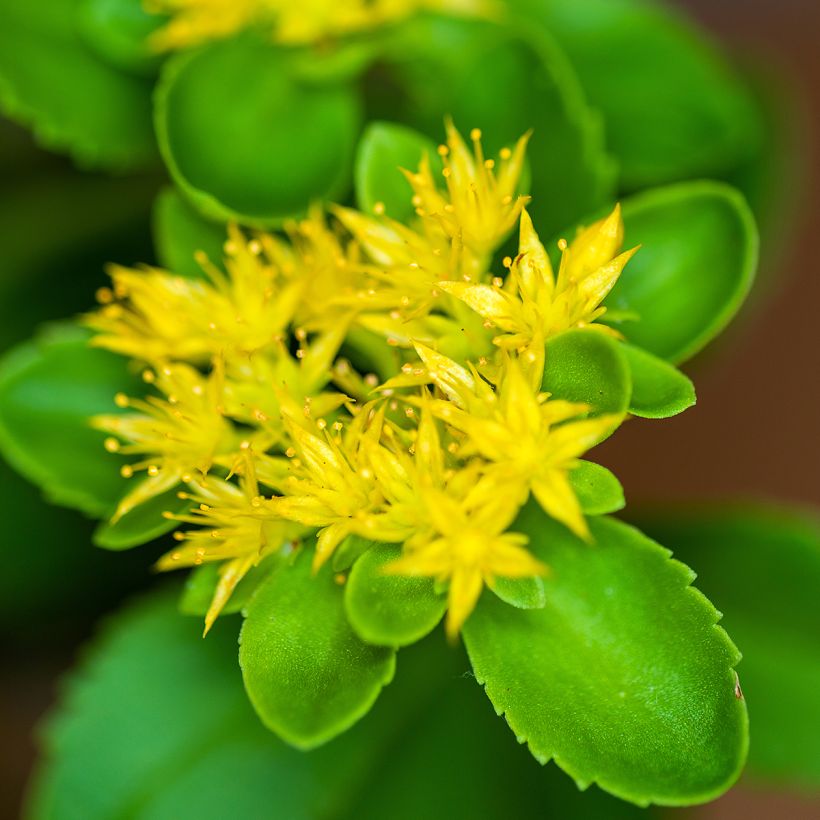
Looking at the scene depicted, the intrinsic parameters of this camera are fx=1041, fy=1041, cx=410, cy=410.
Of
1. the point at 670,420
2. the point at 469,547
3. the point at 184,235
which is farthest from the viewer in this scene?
the point at 670,420

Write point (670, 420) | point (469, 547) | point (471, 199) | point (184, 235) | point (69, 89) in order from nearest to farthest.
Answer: point (469, 547), point (471, 199), point (184, 235), point (69, 89), point (670, 420)

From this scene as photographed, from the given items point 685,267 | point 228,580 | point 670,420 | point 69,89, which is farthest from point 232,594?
point 670,420

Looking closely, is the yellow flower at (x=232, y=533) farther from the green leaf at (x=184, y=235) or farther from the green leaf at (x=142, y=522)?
the green leaf at (x=184, y=235)

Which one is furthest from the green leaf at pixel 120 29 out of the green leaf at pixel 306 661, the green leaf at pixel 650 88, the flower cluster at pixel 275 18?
the green leaf at pixel 306 661

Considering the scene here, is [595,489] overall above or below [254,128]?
below

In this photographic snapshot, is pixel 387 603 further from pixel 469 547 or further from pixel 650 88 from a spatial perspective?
pixel 650 88

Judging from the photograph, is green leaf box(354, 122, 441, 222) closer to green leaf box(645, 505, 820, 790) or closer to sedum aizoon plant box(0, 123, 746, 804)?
sedum aizoon plant box(0, 123, 746, 804)

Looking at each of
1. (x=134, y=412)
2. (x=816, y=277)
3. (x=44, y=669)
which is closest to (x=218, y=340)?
(x=134, y=412)

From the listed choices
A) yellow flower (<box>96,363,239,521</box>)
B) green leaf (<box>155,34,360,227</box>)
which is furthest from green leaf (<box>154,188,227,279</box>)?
yellow flower (<box>96,363,239,521</box>)
